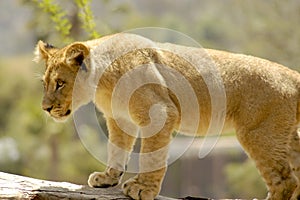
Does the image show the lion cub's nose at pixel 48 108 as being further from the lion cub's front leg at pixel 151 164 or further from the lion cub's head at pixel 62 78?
the lion cub's front leg at pixel 151 164

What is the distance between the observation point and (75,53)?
4.46 meters

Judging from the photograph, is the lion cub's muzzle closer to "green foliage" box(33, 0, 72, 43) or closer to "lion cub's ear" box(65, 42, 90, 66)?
"lion cub's ear" box(65, 42, 90, 66)

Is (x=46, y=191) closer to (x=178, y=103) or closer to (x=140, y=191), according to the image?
(x=140, y=191)

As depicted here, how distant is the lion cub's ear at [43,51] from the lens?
15.3 feet

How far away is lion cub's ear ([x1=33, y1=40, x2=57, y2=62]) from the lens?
183 inches

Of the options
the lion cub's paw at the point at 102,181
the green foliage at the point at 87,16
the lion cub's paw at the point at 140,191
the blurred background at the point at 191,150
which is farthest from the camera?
the blurred background at the point at 191,150

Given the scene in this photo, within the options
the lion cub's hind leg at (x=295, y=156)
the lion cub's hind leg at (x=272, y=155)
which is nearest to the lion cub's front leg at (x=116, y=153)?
the lion cub's hind leg at (x=272, y=155)

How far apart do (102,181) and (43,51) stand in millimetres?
974

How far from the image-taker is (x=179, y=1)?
6694 centimetres

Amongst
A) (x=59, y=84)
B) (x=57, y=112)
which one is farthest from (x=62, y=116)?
(x=59, y=84)

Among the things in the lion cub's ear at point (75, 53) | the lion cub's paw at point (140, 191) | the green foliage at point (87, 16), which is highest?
the green foliage at point (87, 16)

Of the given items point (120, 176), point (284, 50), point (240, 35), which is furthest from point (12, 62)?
point (120, 176)

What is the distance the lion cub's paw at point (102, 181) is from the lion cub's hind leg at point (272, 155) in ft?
3.08

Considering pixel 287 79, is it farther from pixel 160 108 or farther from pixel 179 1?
pixel 179 1
